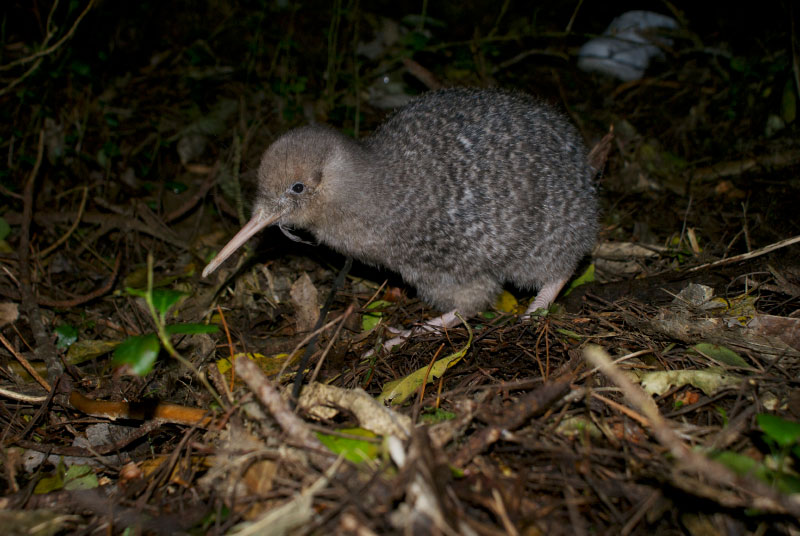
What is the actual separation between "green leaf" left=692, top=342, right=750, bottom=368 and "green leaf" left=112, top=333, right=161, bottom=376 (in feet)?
7.81

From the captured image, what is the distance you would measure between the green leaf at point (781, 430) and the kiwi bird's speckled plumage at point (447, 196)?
1843mm

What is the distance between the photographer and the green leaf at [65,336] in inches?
144

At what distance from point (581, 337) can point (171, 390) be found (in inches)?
88.0

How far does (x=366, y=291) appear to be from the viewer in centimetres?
416

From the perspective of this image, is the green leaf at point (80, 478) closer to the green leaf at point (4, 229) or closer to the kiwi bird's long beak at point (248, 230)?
the kiwi bird's long beak at point (248, 230)

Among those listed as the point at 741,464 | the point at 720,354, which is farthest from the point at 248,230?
the point at 741,464

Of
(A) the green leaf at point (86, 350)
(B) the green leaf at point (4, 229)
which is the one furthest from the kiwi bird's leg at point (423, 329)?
(B) the green leaf at point (4, 229)

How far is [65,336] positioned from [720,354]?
3803 mm

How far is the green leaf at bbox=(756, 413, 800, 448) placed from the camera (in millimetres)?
1803

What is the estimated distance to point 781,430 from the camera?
1.85 meters

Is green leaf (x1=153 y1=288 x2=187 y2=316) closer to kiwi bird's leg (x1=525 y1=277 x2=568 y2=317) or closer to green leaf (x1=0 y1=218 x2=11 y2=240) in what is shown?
kiwi bird's leg (x1=525 y1=277 x2=568 y2=317)

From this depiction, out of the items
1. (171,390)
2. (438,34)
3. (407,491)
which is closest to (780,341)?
(407,491)

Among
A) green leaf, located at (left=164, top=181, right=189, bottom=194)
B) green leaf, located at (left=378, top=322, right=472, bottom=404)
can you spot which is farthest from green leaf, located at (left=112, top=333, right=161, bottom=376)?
green leaf, located at (left=164, top=181, right=189, bottom=194)

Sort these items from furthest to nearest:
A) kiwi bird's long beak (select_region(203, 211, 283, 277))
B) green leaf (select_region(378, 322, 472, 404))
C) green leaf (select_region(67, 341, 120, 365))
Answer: green leaf (select_region(67, 341, 120, 365)), kiwi bird's long beak (select_region(203, 211, 283, 277)), green leaf (select_region(378, 322, 472, 404))
